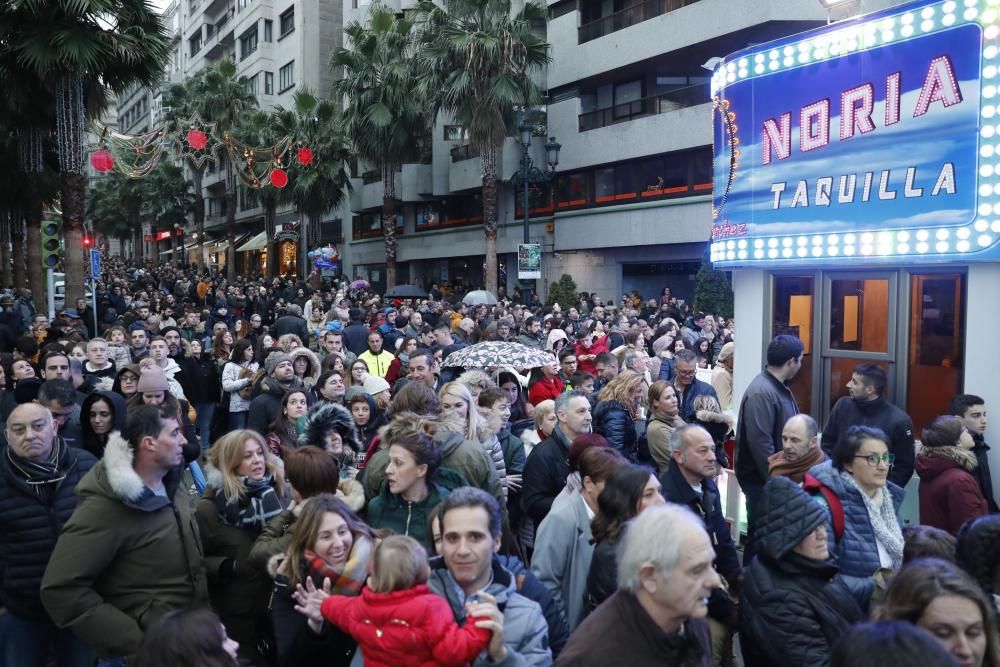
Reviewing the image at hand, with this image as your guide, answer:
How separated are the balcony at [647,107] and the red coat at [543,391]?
17992mm

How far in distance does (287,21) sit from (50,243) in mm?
39664

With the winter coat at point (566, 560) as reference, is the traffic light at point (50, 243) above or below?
above

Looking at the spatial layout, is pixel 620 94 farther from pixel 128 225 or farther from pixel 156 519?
pixel 128 225

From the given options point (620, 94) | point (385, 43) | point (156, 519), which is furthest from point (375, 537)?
point (385, 43)

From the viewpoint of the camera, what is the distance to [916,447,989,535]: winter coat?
4.74 metres

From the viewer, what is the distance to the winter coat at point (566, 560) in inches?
140

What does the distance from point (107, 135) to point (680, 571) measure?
1849 cm

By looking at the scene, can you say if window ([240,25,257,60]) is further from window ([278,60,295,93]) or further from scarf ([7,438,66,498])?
scarf ([7,438,66,498])

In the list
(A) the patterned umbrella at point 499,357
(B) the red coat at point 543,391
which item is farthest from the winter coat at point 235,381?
(B) the red coat at point 543,391

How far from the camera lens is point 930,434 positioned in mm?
5016

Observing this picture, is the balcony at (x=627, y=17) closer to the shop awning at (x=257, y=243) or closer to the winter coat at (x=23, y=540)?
the winter coat at (x=23, y=540)

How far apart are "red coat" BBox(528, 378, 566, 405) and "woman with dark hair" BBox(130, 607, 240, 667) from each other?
565 centimetres

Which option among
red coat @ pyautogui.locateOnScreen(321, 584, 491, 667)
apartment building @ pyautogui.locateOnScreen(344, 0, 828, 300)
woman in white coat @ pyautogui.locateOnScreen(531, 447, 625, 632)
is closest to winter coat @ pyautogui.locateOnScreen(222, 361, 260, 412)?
woman in white coat @ pyautogui.locateOnScreen(531, 447, 625, 632)

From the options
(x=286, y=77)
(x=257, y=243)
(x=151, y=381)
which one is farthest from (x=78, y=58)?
(x=257, y=243)
